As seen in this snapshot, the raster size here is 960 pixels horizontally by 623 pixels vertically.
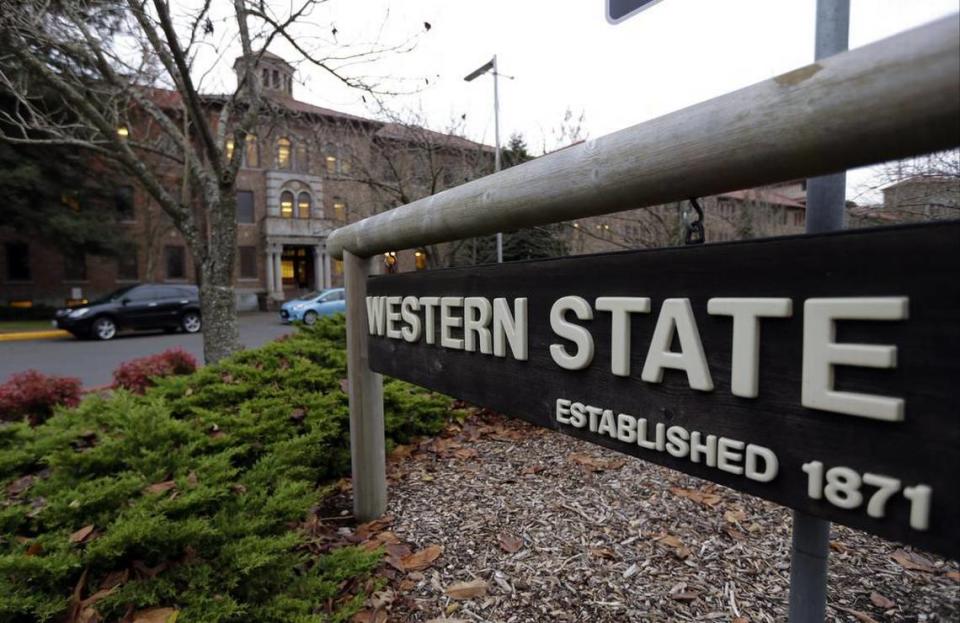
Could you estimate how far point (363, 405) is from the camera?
2.92 metres

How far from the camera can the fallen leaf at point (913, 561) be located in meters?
2.12

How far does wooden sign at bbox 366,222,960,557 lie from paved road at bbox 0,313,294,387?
9.62 meters

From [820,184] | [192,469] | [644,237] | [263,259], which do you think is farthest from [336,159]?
[263,259]

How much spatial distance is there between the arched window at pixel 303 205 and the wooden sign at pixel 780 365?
29.6 metres

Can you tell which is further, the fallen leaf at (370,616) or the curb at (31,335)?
the curb at (31,335)

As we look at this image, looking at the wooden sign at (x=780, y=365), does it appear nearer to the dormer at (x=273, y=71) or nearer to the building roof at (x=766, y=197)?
the dormer at (x=273, y=71)

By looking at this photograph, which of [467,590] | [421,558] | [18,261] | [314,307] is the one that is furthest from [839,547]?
[18,261]

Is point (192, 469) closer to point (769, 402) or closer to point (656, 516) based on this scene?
point (656, 516)

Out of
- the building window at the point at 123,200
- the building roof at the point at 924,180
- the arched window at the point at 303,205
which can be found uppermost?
the arched window at the point at 303,205

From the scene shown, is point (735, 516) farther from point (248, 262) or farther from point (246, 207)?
point (246, 207)

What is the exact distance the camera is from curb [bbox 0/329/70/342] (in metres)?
14.6

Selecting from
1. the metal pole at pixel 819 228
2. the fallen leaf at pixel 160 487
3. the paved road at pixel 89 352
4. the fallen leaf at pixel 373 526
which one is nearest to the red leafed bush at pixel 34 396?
the paved road at pixel 89 352

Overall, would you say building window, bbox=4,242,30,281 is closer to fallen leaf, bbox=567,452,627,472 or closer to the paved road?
the paved road

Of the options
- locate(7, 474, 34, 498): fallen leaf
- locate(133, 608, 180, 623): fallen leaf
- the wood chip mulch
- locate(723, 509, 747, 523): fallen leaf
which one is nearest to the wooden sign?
the wood chip mulch
